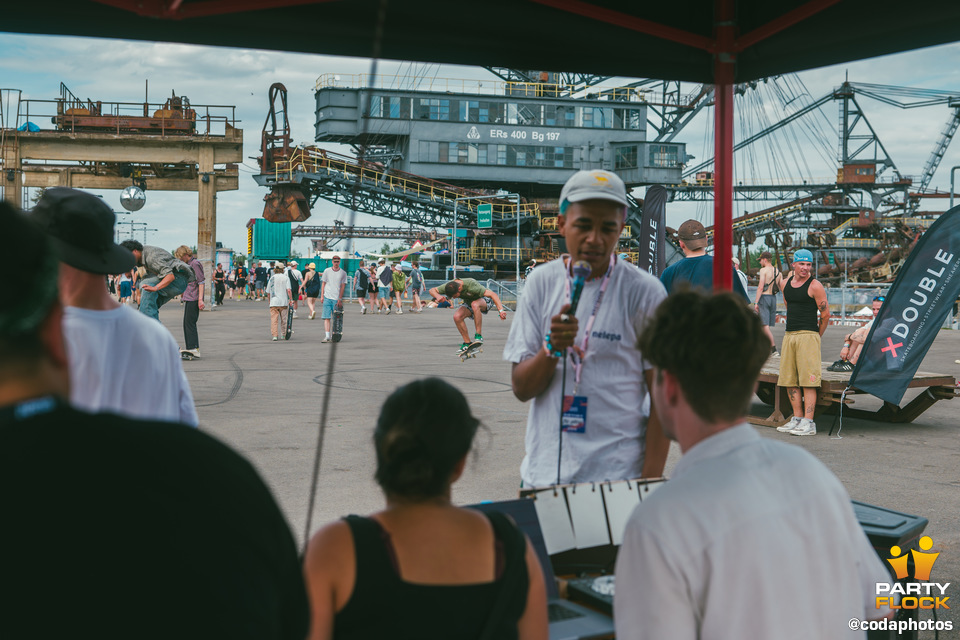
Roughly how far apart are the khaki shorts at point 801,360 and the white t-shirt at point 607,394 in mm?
6435

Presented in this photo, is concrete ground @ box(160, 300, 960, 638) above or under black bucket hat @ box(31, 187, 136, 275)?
under

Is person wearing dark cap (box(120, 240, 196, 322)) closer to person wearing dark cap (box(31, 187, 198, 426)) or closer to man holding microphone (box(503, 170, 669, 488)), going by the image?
person wearing dark cap (box(31, 187, 198, 426))

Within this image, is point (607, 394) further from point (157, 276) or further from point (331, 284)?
point (331, 284)

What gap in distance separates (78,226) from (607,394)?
1.83 meters

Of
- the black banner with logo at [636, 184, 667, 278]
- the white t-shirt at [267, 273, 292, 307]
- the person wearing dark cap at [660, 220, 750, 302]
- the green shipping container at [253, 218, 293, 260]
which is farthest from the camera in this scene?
the green shipping container at [253, 218, 293, 260]

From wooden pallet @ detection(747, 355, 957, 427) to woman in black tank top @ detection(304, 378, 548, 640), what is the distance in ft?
26.4

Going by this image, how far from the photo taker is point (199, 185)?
3228 cm

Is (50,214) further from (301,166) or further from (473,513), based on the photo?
(301,166)

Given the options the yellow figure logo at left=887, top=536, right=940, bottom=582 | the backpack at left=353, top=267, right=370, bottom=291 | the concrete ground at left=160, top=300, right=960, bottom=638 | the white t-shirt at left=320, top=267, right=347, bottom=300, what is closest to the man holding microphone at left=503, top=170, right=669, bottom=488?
the concrete ground at left=160, top=300, right=960, bottom=638

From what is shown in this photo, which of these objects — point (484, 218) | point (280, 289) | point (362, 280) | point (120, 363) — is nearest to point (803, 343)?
point (120, 363)

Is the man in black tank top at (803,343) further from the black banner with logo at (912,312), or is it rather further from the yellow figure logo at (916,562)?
the yellow figure logo at (916,562)

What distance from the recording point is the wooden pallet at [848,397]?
29.1ft

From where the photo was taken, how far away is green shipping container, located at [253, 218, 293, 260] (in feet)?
178

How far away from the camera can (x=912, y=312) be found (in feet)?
27.3
